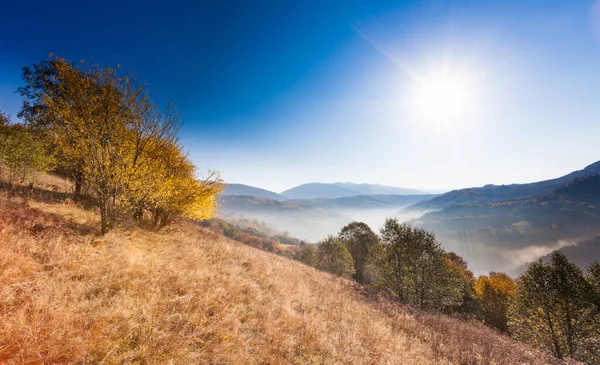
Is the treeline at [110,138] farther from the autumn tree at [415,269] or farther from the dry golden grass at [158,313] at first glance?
the autumn tree at [415,269]

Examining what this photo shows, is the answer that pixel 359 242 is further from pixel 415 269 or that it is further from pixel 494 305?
pixel 494 305

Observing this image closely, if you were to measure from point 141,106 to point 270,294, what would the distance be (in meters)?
10.6

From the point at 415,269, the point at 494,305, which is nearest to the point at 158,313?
the point at 415,269

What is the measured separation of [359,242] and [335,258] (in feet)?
30.2

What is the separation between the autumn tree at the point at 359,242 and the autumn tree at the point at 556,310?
27.0m

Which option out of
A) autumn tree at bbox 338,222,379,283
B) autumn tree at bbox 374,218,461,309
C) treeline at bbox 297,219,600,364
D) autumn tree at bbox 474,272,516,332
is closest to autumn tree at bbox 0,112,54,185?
treeline at bbox 297,219,600,364

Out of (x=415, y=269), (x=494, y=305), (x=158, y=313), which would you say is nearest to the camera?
(x=158, y=313)

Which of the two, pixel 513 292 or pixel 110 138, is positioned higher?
pixel 110 138

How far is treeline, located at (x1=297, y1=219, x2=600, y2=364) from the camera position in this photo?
2111 cm

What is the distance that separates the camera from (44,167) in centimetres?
1473

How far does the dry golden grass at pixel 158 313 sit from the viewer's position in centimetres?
459

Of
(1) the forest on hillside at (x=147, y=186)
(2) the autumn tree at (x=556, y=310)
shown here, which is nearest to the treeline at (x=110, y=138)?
(1) the forest on hillside at (x=147, y=186)

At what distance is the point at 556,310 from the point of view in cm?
2295

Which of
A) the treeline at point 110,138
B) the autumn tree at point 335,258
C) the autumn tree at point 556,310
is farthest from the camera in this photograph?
the autumn tree at point 335,258
